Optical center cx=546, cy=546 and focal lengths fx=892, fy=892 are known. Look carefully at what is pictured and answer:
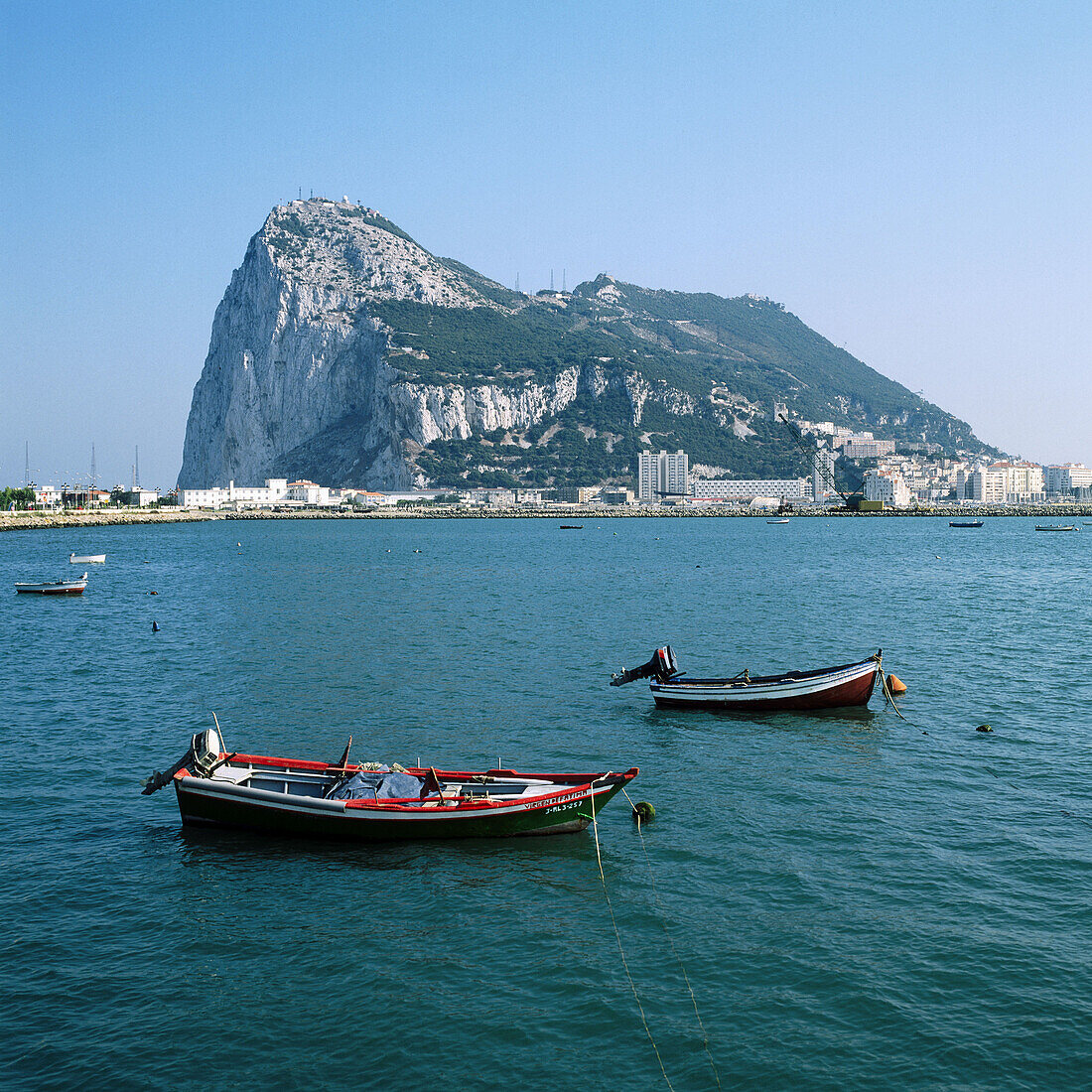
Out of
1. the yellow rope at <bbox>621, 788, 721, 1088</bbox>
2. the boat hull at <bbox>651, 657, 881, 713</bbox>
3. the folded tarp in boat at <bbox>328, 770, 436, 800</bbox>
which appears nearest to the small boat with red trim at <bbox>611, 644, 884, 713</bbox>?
the boat hull at <bbox>651, 657, 881, 713</bbox>

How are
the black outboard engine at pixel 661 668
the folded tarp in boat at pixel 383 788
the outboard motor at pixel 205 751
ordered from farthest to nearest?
the black outboard engine at pixel 661 668, the outboard motor at pixel 205 751, the folded tarp in boat at pixel 383 788

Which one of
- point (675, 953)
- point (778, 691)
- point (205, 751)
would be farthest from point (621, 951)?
point (778, 691)

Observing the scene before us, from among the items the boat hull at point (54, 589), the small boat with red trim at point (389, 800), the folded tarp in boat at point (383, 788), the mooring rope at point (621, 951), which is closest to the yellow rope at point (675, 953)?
the mooring rope at point (621, 951)

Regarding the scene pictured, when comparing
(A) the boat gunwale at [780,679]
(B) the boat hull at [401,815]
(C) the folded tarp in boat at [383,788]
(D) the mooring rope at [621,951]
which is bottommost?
(D) the mooring rope at [621,951]

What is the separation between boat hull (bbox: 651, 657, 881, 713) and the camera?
1032 inches

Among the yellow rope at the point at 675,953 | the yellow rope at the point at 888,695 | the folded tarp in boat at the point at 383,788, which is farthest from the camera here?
the yellow rope at the point at 888,695

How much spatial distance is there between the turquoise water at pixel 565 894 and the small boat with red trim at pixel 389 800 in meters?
0.41

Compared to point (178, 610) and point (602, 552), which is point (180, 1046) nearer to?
point (178, 610)

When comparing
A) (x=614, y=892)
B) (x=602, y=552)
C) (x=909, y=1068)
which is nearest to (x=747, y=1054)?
(x=909, y=1068)

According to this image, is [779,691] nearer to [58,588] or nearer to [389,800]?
[389,800]

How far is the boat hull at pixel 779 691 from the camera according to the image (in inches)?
1032

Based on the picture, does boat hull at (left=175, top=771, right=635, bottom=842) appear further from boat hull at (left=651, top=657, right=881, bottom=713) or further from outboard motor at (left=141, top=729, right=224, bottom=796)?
boat hull at (left=651, top=657, right=881, bottom=713)

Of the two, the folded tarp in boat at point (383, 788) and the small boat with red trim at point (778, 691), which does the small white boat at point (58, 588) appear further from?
the folded tarp in boat at point (383, 788)

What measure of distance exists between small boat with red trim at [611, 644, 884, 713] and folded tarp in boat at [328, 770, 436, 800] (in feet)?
37.3
